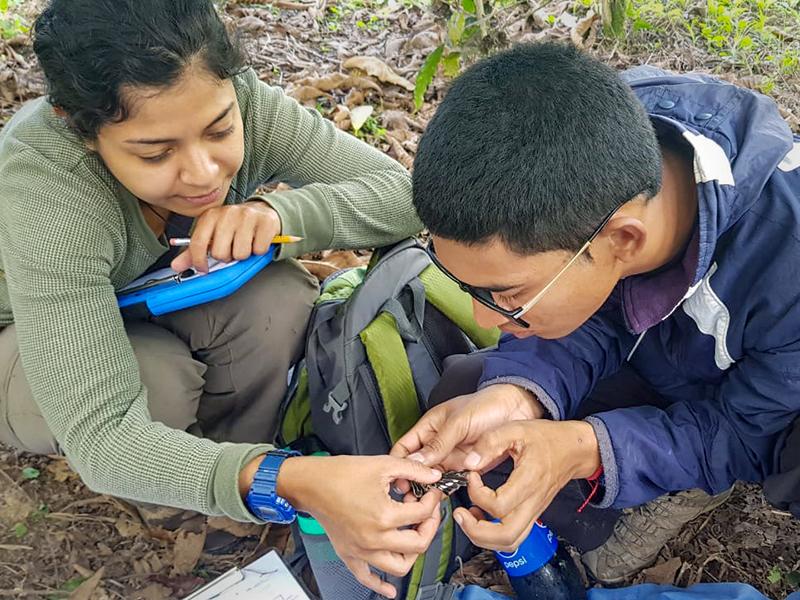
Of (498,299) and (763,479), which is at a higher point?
(498,299)

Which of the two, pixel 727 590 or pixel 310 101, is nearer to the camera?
pixel 727 590

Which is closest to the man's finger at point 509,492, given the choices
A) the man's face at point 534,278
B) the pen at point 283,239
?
the man's face at point 534,278

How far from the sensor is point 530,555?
218 centimetres

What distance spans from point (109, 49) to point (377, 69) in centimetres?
268

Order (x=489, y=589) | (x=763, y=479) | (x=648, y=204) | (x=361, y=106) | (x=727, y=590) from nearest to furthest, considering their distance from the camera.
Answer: (x=648, y=204)
(x=763, y=479)
(x=727, y=590)
(x=489, y=589)
(x=361, y=106)

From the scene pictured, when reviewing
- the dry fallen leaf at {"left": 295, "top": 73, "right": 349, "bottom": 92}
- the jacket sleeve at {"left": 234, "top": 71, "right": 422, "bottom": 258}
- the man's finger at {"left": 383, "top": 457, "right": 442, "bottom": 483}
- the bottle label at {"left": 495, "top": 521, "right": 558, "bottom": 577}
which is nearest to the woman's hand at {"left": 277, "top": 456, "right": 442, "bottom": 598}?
the man's finger at {"left": 383, "top": 457, "right": 442, "bottom": 483}

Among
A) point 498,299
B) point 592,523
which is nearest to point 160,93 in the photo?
point 498,299

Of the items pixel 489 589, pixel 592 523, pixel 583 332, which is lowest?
pixel 489 589

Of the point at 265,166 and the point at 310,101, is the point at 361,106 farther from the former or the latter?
Result: the point at 265,166

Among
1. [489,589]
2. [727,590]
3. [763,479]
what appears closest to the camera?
[763,479]

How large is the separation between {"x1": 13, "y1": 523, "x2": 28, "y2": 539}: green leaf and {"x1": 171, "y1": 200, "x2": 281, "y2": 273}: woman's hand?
46.2 inches

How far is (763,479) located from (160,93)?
1834 millimetres

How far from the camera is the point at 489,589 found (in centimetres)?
233

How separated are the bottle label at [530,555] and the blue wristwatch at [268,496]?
29.7 inches
